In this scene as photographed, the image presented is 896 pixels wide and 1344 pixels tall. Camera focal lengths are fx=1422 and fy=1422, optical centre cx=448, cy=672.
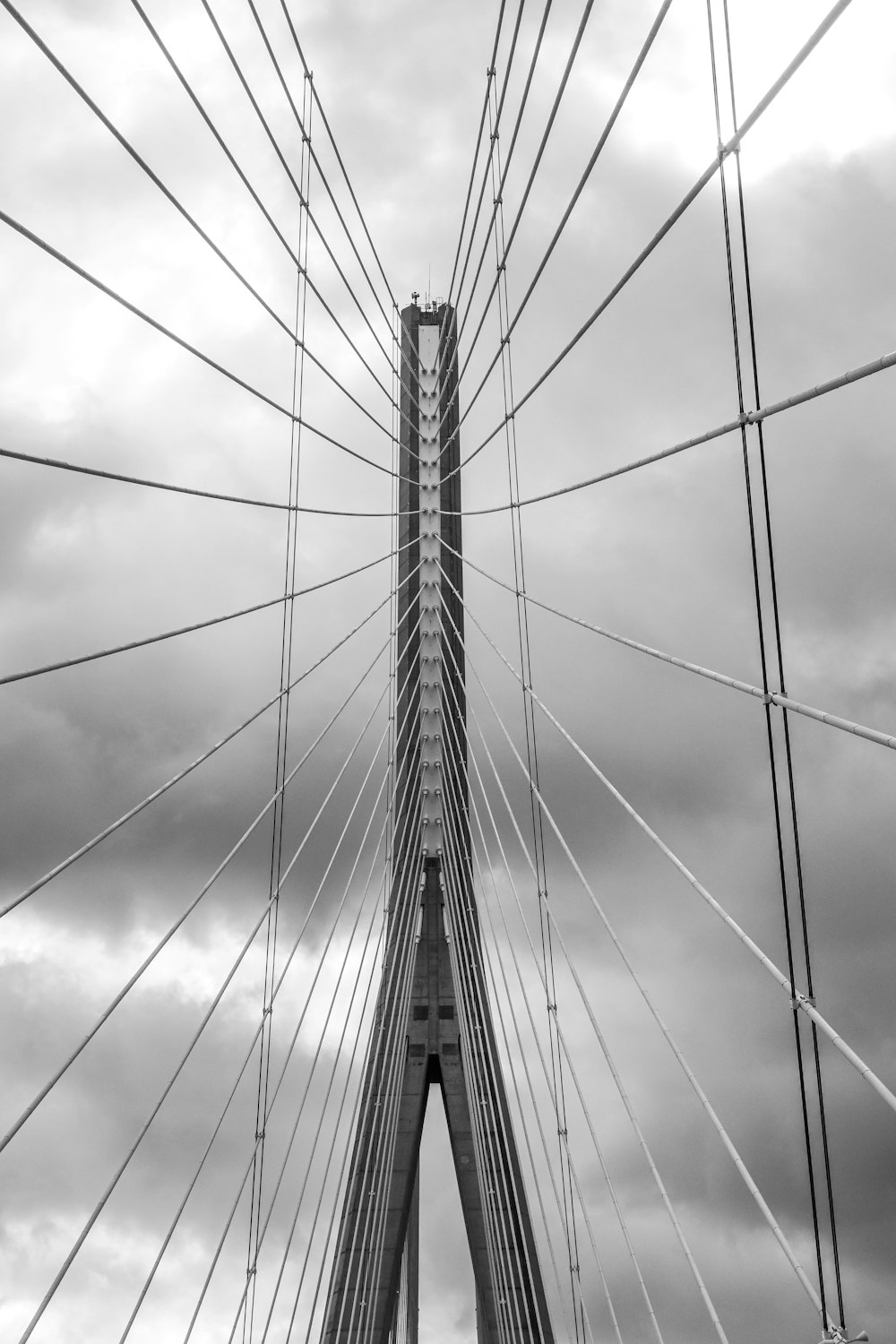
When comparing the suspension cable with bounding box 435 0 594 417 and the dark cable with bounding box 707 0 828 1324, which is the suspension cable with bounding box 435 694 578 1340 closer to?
the suspension cable with bounding box 435 0 594 417

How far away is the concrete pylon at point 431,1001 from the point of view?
44.0 feet


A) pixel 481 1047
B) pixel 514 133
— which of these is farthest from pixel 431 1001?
pixel 514 133

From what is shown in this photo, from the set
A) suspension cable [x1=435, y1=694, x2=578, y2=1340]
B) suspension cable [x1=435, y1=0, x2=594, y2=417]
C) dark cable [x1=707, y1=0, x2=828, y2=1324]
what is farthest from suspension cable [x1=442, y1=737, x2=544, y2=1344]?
dark cable [x1=707, y1=0, x2=828, y2=1324]

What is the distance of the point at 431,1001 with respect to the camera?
14930 millimetres

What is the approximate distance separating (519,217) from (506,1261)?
9.36m

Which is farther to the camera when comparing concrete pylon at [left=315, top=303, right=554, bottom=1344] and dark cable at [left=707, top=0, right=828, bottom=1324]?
concrete pylon at [left=315, top=303, right=554, bottom=1344]

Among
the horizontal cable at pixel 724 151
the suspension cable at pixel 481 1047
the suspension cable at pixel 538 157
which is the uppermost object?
the suspension cable at pixel 538 157

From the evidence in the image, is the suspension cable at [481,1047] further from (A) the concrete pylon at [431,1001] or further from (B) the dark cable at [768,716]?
(B) the dark cable at [768,716]

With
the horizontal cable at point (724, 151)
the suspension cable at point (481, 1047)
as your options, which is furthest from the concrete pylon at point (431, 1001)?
the horizontal cable at point (724, 151)

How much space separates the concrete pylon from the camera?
13.4m

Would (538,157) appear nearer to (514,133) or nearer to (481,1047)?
(514,133)

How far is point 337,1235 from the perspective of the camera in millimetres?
13516

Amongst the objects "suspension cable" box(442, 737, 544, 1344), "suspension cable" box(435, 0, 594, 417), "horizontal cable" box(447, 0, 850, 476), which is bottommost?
"suspension cable" box(442, 737, 544, 1344)

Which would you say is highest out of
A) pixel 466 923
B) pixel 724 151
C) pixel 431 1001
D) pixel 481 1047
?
pixel 724 151
